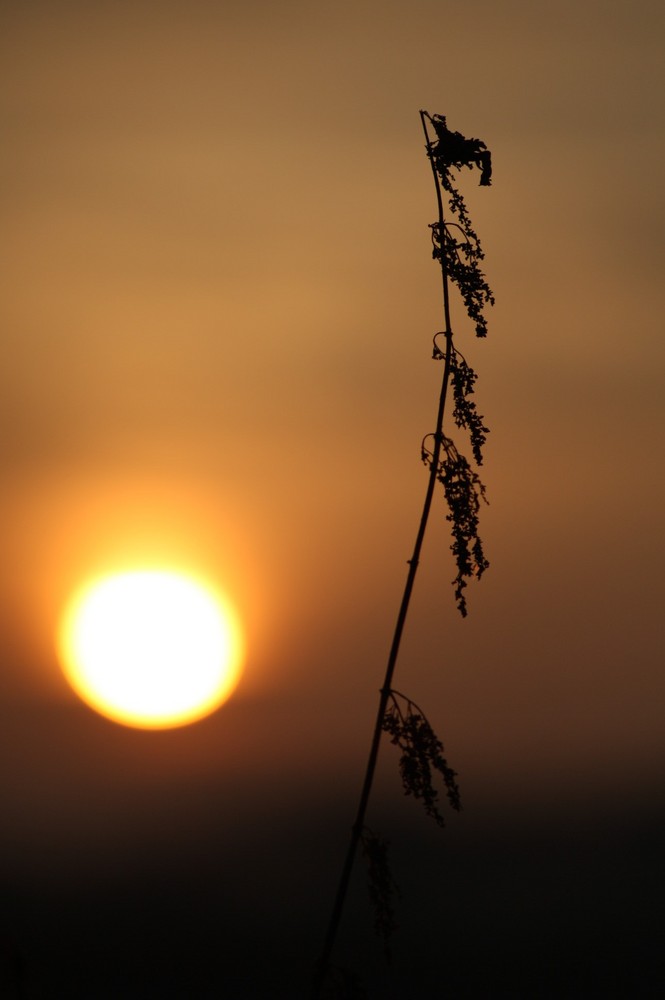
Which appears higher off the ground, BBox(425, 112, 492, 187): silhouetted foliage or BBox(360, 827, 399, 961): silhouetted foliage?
BBox(425, 112, 492, 187): silhouetted foliage

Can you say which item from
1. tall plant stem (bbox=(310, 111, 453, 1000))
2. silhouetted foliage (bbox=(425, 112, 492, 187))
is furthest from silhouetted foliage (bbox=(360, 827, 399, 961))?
silhouetted foliage (bbox=(425, 112, 492, 187))

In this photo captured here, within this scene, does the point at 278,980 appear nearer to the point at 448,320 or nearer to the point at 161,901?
the point at 161,901

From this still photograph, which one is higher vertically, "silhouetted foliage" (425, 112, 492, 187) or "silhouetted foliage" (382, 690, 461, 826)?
"silhouetted foliage" (425, 112, 492, 187)

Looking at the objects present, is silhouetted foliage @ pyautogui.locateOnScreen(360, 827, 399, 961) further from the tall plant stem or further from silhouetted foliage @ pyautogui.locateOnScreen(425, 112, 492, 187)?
silhouetted foliage @ pyautogui.locateOnScreen(425, 112, 492, 187)

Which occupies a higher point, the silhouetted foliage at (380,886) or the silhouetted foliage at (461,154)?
the silhouetted foliage at (461,154)

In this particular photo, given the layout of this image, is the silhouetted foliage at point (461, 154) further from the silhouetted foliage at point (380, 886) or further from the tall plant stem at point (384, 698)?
the silhouetted foliage at point (380, 886)

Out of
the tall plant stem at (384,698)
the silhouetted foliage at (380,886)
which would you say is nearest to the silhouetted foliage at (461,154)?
the tall plant stem at (384,698)

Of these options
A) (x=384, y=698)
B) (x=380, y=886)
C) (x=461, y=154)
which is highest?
(x=461, y=154)

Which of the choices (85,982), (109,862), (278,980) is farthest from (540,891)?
(85,982)

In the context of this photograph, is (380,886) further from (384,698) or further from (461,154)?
(461,154)

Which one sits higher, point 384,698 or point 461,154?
point 461,154

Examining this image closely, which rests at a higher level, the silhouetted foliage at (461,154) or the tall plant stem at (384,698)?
the silhouetted foliage at (461,154)

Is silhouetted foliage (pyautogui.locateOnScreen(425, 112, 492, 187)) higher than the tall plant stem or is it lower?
higher

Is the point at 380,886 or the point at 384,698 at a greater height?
the point at 384,698
